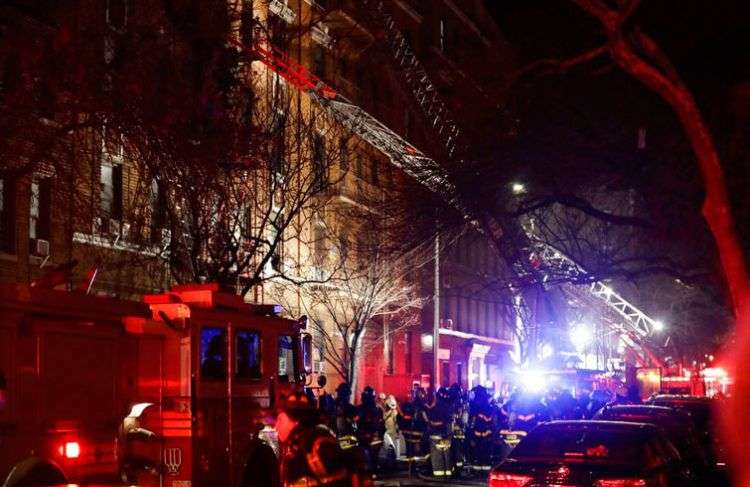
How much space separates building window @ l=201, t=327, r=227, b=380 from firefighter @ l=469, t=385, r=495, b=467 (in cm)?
853

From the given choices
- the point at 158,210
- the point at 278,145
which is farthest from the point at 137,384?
the point at 158,210

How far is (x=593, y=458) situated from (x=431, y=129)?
2045 cm

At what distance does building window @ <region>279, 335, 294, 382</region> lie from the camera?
465 inches

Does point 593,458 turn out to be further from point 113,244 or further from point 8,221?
point 113,244

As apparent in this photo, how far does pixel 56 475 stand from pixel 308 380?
4.52 m

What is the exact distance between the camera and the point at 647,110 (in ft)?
61.0

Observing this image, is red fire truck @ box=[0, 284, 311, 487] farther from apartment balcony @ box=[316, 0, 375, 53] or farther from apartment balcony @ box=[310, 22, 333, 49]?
apartment balcony @ box=[310, 22, 333, 49]

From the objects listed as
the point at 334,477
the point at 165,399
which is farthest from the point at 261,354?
the point at 334,477

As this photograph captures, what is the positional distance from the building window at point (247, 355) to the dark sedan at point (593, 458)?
312cm

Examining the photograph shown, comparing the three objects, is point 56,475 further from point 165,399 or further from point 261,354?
point 261,354

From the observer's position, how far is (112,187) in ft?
72.8

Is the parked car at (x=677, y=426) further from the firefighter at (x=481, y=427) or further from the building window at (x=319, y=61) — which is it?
the building window at (x=319, y=61)

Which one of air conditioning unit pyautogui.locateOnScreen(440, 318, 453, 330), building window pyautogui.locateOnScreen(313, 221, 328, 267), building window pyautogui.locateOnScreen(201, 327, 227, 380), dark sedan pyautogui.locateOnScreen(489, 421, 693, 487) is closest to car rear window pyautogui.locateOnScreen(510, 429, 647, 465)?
dark sedan pyautogui.locateOnScreen(489, 421, 693, 487)

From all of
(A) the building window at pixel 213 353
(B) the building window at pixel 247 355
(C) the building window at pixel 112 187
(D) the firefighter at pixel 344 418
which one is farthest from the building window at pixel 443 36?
(A) the building window at pixel 213 353
